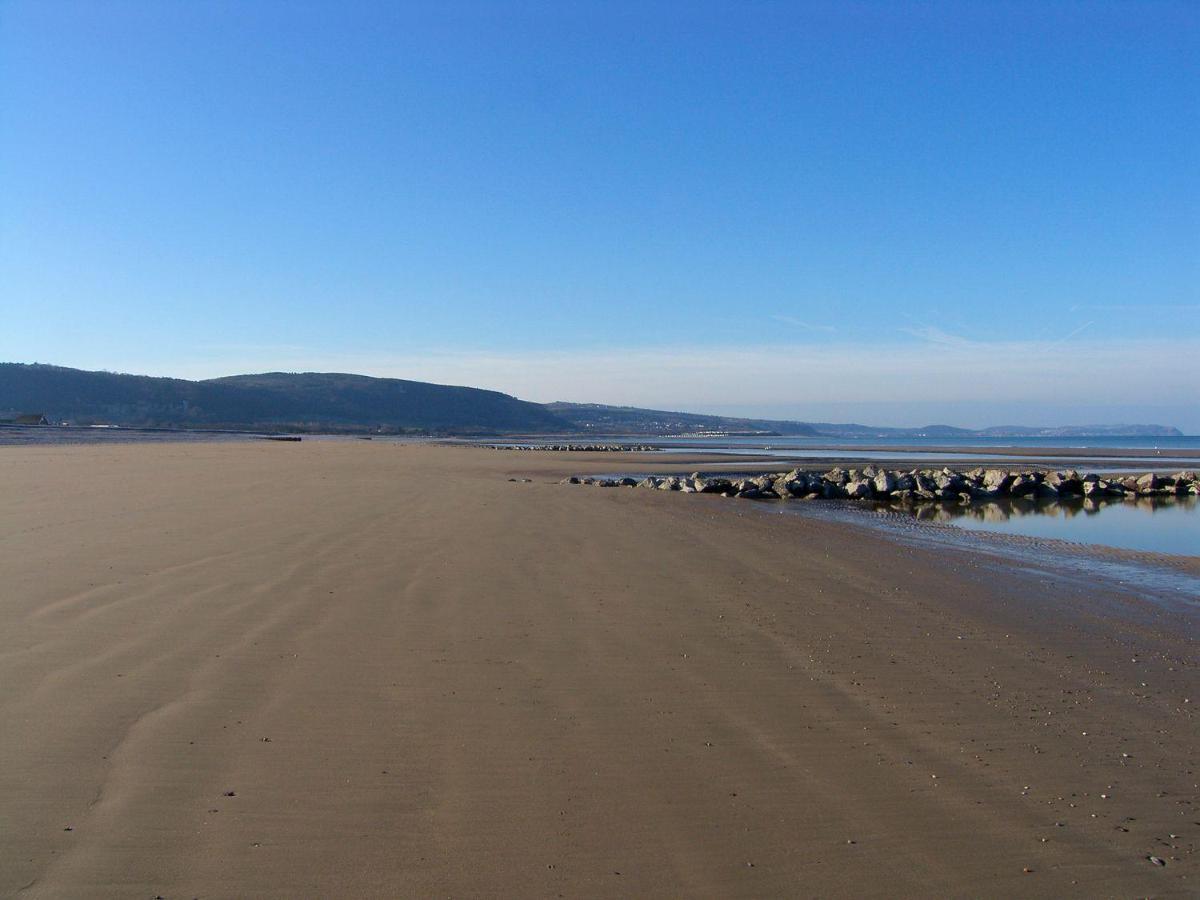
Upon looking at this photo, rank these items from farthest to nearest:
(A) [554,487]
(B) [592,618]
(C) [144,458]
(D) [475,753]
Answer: (C) [144,458] < (A) [554,487] < (B) [592,618] < (D) [475,753]

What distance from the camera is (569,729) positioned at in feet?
13.3

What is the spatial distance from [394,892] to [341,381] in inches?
6118

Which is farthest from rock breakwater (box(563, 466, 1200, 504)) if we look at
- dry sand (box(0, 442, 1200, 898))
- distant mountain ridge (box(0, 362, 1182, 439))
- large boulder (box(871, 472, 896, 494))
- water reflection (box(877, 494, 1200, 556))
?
distant mountain ridge (box(0, 362, 1182, 439))

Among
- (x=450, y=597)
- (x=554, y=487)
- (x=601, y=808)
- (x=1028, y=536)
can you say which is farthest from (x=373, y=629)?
(x=554, y=487)

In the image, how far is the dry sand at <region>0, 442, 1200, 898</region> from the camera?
292 cm

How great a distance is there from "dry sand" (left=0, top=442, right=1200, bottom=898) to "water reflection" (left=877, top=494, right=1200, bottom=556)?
219 inches

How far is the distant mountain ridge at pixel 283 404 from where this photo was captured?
94.9 meters

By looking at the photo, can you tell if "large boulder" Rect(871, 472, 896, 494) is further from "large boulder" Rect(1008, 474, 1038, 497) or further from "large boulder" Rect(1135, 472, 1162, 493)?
"large boulder" Rect(1135, 472, 1162, 493)

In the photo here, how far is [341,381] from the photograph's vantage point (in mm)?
150375

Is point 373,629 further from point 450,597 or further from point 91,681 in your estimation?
point 91,681

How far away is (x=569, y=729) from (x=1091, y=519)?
1495 centimetres

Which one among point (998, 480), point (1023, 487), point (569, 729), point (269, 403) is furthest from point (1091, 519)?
point (269, 403)

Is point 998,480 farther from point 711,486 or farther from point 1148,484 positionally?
point 711,486

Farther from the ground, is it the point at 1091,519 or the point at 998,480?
the point at 998,480
